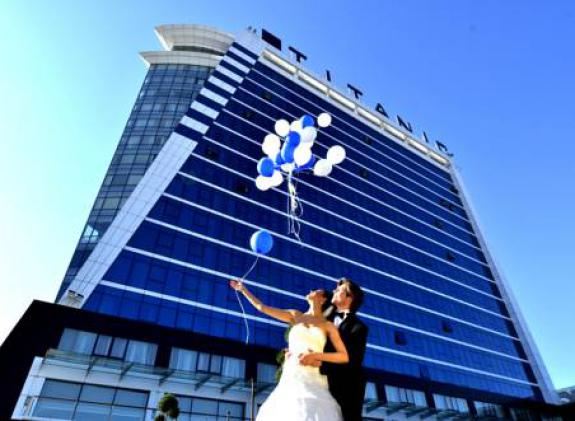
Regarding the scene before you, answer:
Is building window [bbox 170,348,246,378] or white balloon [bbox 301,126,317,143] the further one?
building window [bbox 170,348,246,378]

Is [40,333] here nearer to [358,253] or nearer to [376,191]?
[358,253]

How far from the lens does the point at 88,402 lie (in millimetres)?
21047

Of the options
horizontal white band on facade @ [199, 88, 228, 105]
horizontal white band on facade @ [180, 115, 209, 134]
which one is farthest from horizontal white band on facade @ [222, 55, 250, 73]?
horizontal white band on facade @ [180, 115, 209, 134]

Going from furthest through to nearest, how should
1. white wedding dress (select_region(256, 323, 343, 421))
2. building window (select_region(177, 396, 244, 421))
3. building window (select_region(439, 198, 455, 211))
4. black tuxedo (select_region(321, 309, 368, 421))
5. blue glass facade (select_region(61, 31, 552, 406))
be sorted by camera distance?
building window (select_region(439, 198, 455, 211)) → blue glass facade (select_region(61, 31, 552, 406)) → building window (select_region(177, 396, 244, 421)) → black tuxedo (select_region(321, 309, 368, 421)) → white wedding dress (select_region(256, 323, 343, 421))

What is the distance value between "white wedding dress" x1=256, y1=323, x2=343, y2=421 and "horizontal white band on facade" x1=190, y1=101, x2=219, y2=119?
37.7 m

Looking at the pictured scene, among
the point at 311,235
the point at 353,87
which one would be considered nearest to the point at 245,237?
the point at 311,235

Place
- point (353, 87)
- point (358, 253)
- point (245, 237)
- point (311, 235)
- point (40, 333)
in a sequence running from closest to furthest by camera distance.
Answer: point (40, 333) < point (245, 237) < point (311, 235) < point (358, 253) < point (353, 87)

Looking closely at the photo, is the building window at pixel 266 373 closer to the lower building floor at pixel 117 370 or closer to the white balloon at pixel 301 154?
the lower building floor at pixel 117 370

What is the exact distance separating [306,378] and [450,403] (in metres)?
40.9

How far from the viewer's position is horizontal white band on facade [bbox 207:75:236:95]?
42.8m

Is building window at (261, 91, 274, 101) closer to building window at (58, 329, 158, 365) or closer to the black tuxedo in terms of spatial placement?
building window at (58, 329, 158, 365)

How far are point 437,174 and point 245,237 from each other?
4622 cm

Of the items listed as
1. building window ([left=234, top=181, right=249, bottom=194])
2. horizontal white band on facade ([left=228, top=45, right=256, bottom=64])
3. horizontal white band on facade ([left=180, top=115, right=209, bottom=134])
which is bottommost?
building window ([left=234, top=181, right=249, bottom=194])

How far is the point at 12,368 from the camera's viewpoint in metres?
20.1
